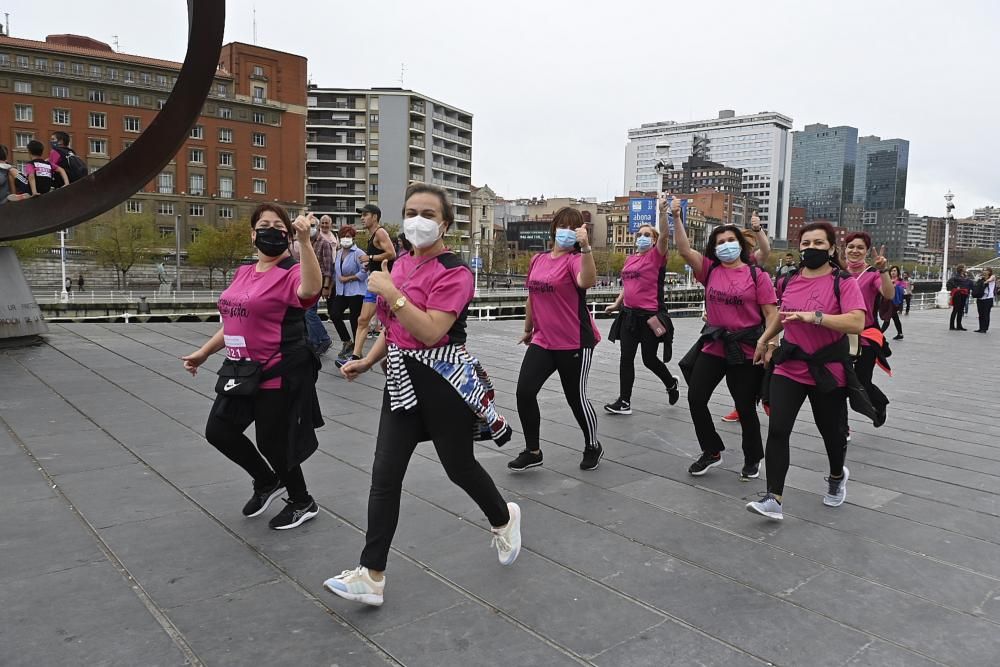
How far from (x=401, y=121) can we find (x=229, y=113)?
72.6 ft

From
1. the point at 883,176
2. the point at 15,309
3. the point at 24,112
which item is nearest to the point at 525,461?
the point at 15,309

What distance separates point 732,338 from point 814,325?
0.68 metres

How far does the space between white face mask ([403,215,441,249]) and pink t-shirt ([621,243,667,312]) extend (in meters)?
3.96

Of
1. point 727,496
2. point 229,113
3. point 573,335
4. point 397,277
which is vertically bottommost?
point 727,496

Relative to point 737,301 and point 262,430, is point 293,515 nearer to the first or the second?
point 262,430

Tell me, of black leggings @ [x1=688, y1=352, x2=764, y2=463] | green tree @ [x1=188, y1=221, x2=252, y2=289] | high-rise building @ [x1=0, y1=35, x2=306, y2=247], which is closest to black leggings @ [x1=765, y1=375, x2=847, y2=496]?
black leggings @ [x1=688, y1=352, x2=764, y2=463]

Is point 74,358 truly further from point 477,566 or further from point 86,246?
point 86,246

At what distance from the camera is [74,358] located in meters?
8.84

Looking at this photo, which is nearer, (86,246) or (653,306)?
(653,306)

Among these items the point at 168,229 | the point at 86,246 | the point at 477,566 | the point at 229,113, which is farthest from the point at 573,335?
the point at 229,113

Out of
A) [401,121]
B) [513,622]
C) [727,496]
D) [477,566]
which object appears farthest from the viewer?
[401,121]

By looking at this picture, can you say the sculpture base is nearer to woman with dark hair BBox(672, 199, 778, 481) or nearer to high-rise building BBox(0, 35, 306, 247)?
woman with dark hair BBox(672, 199, 778, 481)

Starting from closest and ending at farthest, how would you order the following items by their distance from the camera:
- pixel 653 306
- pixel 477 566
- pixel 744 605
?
pixel 744 605 → pixel 477 566 → pixel 653 306

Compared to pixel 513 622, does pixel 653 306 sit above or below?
above
